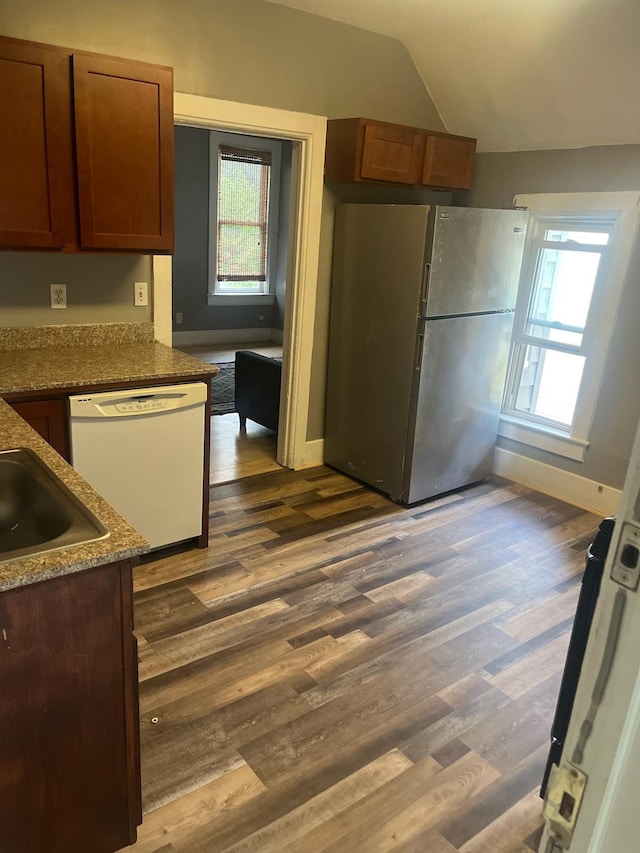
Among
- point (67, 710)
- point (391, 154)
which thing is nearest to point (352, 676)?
point (67, 710)

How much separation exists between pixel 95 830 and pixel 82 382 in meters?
1.56

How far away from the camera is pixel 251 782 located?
187 centimetres

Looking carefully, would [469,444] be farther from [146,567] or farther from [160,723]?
[160,723]

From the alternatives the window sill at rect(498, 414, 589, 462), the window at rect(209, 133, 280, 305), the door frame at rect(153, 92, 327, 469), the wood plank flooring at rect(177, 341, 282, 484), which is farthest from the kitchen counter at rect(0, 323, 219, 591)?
the window at rect(209, 133, 280, 305)

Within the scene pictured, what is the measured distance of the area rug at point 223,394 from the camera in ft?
17.5

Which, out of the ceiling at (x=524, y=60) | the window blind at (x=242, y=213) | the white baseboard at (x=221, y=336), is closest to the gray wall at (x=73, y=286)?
the ceiling at (x=524, y=60)

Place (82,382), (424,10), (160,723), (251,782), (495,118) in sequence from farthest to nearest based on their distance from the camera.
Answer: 1. (495,118)
2. (424,10)
3. (82,382)
4. (160,723)
5. (251,782)

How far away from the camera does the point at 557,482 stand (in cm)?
401

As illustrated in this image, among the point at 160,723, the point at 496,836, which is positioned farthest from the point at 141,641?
the point at 496,836

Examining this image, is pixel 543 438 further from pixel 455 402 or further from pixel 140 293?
pixel 140 293

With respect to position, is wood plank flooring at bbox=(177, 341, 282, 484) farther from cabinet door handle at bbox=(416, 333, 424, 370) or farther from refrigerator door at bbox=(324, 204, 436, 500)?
cabinet door handle at bbox=(416, 333, 424, 370)

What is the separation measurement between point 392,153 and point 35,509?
293 cm

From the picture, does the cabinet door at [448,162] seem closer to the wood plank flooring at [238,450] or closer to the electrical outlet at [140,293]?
the electrical outlet at [140,293]

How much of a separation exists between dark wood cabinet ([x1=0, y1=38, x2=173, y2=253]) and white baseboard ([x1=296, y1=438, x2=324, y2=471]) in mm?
1790
